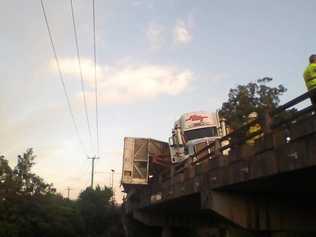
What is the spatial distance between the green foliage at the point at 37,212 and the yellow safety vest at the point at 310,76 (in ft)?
120

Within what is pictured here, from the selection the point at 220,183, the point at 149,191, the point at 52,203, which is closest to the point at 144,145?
the point at 149,191

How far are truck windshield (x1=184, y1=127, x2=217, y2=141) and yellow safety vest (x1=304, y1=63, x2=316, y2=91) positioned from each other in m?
15.0

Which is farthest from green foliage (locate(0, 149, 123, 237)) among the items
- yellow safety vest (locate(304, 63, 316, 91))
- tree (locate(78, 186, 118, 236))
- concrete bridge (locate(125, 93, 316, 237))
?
yellow safety vest (locate(304, 63, 316, 91))

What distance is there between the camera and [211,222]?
24.0 m

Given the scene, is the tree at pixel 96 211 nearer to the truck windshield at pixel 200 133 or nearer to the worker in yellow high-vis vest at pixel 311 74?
the truck windshield at pixel 200 133

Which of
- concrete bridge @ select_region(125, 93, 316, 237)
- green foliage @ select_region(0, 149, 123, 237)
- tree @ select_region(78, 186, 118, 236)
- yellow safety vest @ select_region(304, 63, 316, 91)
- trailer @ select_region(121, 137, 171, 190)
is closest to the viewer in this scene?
concrete bridge @ select_region(125, 93, 316, 237)

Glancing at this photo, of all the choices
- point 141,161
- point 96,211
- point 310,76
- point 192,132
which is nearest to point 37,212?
point 96,211

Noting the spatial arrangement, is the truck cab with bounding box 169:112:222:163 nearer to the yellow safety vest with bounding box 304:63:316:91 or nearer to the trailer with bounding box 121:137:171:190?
the trailer with bounding box 121:137:171:190

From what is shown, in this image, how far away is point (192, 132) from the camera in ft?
83.9

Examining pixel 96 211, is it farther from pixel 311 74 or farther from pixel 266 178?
pixel 311 74

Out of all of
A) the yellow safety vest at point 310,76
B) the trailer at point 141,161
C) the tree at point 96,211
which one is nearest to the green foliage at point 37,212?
the tree at point 96,211

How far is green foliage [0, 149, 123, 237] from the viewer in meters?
43.1

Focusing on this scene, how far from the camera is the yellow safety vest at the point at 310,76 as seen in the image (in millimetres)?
10158

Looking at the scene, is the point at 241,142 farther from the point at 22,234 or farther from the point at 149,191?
the point at 22,234
